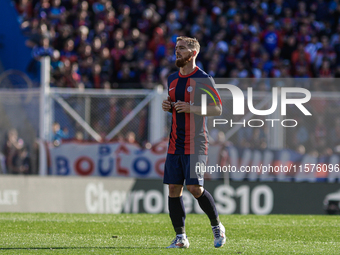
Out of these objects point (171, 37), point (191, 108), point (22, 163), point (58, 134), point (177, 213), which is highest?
point (171, 37)

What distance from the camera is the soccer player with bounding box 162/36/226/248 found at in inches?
241

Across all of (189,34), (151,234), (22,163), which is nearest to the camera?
(151,234)

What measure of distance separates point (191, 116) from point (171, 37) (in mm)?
10019

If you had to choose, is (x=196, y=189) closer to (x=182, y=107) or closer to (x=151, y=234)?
(x=182, y=107)

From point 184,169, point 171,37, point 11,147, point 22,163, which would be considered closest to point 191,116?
point 184,169

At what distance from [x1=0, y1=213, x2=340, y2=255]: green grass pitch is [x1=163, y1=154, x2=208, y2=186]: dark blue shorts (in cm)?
69

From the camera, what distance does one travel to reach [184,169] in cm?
619

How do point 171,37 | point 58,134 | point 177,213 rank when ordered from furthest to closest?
1. point 171,37
2. point 58,134
3. point 177,213

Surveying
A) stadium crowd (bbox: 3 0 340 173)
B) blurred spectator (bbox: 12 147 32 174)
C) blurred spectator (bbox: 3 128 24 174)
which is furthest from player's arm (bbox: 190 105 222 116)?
blurred spectator (bbox: 3 128 24 174)

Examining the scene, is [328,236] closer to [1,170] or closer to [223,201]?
[223,201]

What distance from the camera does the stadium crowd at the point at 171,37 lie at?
47.5 ft

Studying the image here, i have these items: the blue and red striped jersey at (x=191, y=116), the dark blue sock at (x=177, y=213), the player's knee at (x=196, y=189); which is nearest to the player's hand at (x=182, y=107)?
the blue and red striped jersey at (x=191, y=116)

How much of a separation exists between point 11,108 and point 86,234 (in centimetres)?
587

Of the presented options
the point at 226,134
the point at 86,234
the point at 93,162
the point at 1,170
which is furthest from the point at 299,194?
the point at 1,170
